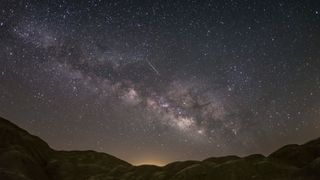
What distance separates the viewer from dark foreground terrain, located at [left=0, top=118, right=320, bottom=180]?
363ft

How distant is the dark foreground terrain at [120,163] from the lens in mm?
110562

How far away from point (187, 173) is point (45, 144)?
3269 inches

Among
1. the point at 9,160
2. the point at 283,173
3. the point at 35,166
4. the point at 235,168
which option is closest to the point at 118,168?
the point at 35,166

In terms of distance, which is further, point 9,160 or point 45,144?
point 45,144

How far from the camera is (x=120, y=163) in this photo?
179m

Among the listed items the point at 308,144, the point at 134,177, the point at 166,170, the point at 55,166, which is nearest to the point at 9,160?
the point at 55,166

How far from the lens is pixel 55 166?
156m

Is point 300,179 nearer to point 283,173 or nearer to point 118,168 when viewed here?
point 283,173

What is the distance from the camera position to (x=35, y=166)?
13912 cm

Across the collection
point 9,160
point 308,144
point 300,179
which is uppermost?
point 308,144

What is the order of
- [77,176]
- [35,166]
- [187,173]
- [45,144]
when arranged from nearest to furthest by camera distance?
[187,173], [35,166], [77,176], [45,144]

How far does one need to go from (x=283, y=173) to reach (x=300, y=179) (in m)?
6.61

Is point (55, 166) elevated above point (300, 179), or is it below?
above

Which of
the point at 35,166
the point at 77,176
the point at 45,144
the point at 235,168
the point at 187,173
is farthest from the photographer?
the point at 45,144
